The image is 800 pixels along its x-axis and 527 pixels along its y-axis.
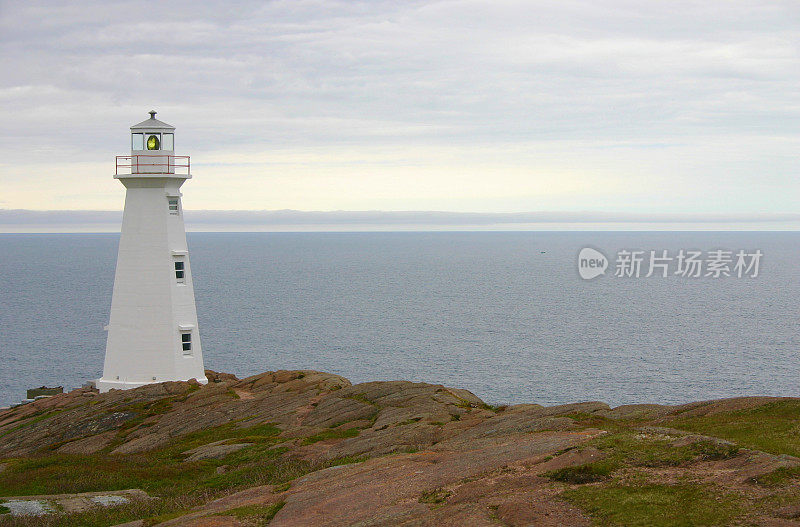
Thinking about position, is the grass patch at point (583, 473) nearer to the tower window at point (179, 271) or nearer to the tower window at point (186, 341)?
the tower window at point (186, 341)

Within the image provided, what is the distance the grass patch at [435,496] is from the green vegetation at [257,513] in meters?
3.27

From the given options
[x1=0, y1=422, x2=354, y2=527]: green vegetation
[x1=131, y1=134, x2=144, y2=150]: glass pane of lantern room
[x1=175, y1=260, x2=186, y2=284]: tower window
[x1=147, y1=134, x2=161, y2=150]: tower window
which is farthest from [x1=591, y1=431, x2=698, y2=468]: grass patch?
[x1=131, y1=134, x2=144, y2=150]: glass pane of lantern room

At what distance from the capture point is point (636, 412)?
2516cm

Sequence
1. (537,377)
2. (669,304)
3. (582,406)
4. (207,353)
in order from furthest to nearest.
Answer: (669,304) → (207,353) → (537,377) → (582,406)

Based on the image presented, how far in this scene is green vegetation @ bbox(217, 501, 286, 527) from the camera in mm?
15938

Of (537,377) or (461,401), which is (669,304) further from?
(461,401)

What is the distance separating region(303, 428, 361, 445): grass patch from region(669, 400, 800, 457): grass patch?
12.9 m

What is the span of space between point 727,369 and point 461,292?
306 feet

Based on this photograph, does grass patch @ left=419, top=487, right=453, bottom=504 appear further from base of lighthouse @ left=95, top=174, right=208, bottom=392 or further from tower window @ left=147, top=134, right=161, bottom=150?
tower window @ left=147, top=134, right=161, bottom=150

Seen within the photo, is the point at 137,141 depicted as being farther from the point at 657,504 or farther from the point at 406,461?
the point at 657,504

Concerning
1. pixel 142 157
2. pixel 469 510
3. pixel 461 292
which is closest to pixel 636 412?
pixel 469 510

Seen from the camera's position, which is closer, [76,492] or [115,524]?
[115,524]

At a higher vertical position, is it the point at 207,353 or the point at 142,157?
the point at 142,157

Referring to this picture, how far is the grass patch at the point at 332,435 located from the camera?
29625 millimetres
